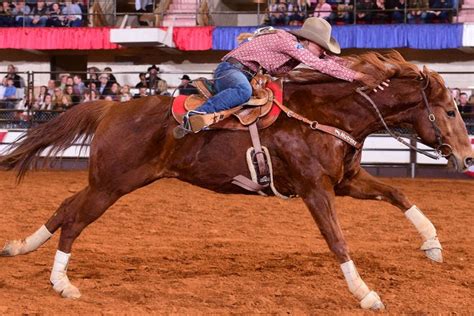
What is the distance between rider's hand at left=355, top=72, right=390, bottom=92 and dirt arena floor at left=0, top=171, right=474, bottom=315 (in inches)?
57.3

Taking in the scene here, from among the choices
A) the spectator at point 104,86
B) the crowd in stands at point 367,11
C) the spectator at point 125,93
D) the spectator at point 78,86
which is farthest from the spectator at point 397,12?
the spectator at point 78,86

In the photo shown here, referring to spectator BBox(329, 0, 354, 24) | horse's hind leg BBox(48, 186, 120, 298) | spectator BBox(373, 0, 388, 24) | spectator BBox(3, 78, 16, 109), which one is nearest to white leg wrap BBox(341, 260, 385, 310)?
horse's hind leg BBox(48, 186, 120, 298)

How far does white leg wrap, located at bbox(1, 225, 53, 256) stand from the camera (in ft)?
19.3

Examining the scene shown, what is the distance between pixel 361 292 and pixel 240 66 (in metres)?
1.79

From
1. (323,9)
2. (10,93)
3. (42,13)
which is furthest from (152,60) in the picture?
(323,9)

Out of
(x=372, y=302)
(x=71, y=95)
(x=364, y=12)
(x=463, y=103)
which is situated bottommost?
(x=71, y=95)

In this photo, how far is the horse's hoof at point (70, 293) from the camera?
533 centimetres

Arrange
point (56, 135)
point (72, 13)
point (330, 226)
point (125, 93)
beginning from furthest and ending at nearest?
point (72, 13)
point (125, 93)
point (56, 135)
point (330, 226)

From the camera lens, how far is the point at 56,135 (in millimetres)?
6121

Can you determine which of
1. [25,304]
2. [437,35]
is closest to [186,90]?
[437,35]

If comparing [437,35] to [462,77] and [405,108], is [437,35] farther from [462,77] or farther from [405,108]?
[405,108]

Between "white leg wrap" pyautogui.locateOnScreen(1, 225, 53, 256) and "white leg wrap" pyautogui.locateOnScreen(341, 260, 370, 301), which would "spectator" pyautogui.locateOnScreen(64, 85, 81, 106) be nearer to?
"white leg wrap" pyautogui.locateOnScreen(1, 225, 53, 256)

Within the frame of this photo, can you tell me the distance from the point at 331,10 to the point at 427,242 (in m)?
12.1

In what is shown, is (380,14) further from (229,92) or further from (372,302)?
(372,302)
